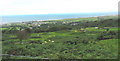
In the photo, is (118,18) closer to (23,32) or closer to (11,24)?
(23,32)

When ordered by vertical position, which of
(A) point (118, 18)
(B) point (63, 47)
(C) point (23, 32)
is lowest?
(B) point (63, 47)

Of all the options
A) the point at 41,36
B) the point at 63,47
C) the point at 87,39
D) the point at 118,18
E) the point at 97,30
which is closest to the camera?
the point at 118,18

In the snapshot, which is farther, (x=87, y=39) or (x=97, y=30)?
(x=97, y=30)

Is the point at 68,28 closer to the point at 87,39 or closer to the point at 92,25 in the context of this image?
the point at 92,25

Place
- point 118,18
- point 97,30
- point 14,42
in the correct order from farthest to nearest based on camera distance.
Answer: point 97,30 → point 14,42 → point 118,18

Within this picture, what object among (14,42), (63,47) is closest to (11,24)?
(14,42)

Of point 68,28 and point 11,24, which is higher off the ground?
point 11,24
